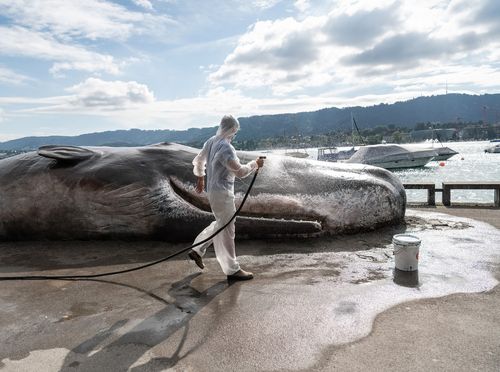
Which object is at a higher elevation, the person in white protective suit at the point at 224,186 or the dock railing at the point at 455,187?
the person in white protective suit at the point at 224,186

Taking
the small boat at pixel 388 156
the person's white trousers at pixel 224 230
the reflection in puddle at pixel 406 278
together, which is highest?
the person's white trousers at pixel 224 230

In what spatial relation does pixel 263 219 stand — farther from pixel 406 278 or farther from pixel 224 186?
pixel 406 278

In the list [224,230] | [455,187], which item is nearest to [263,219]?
[224,230]

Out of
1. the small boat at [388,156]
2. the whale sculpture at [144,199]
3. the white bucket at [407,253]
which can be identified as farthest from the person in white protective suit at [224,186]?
the small boat at [388,156]

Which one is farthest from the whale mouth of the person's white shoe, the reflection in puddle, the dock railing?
the dock railing

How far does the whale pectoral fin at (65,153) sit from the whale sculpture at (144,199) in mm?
16

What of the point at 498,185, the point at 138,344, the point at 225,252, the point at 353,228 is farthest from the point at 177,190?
the point at 498,185

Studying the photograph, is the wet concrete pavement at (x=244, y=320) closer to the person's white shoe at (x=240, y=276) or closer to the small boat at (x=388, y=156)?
the person's white shoe at (x=240, y=276)

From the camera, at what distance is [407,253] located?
5121mm

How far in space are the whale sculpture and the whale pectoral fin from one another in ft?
0.05

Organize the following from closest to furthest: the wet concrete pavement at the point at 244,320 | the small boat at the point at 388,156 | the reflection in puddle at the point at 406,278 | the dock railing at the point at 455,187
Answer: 1. the wet concrete pavement at the point at 244,320
2. the reflection in puddle at the point at 406,278
3. the dock railing at the point at 455,187
4. the small boat at the point at 388,156

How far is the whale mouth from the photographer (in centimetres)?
673

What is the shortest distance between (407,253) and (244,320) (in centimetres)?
246

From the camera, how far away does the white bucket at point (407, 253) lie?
5.11 m
